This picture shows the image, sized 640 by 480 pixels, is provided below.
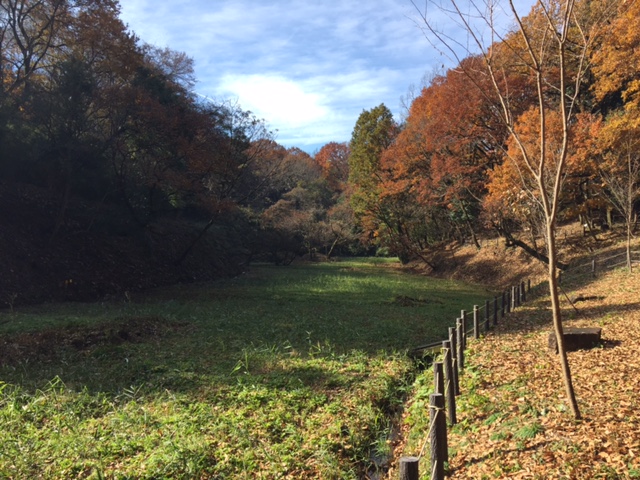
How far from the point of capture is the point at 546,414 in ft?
15.2

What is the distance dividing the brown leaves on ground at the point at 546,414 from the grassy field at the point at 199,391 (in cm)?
119

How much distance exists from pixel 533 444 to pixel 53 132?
17817 mm

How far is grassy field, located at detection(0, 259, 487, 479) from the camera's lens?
182 inches

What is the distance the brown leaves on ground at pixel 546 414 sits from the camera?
3.70 metres

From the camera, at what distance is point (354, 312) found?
14.4 meters

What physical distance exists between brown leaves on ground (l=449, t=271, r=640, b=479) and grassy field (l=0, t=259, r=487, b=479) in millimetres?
1195

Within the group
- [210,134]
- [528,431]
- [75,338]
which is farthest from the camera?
[210,134]

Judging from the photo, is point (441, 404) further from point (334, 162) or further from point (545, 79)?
point (334, 162)

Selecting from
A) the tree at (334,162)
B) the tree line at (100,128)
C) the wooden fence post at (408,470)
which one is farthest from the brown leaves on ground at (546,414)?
the tree at (334,162)

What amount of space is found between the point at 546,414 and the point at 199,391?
478cm

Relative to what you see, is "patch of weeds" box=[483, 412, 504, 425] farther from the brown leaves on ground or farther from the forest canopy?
the forest canopy

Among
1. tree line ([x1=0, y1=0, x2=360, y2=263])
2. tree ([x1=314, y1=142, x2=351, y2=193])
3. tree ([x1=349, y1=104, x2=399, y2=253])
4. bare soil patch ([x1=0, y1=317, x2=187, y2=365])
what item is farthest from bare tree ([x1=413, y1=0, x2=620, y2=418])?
tree ([x1=314, y1=142, x2=351, y2=193])

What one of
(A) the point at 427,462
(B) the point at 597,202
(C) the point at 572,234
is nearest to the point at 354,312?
(A) the point at 427,462

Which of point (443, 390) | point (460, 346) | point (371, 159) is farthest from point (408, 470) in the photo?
point (371, 159)
